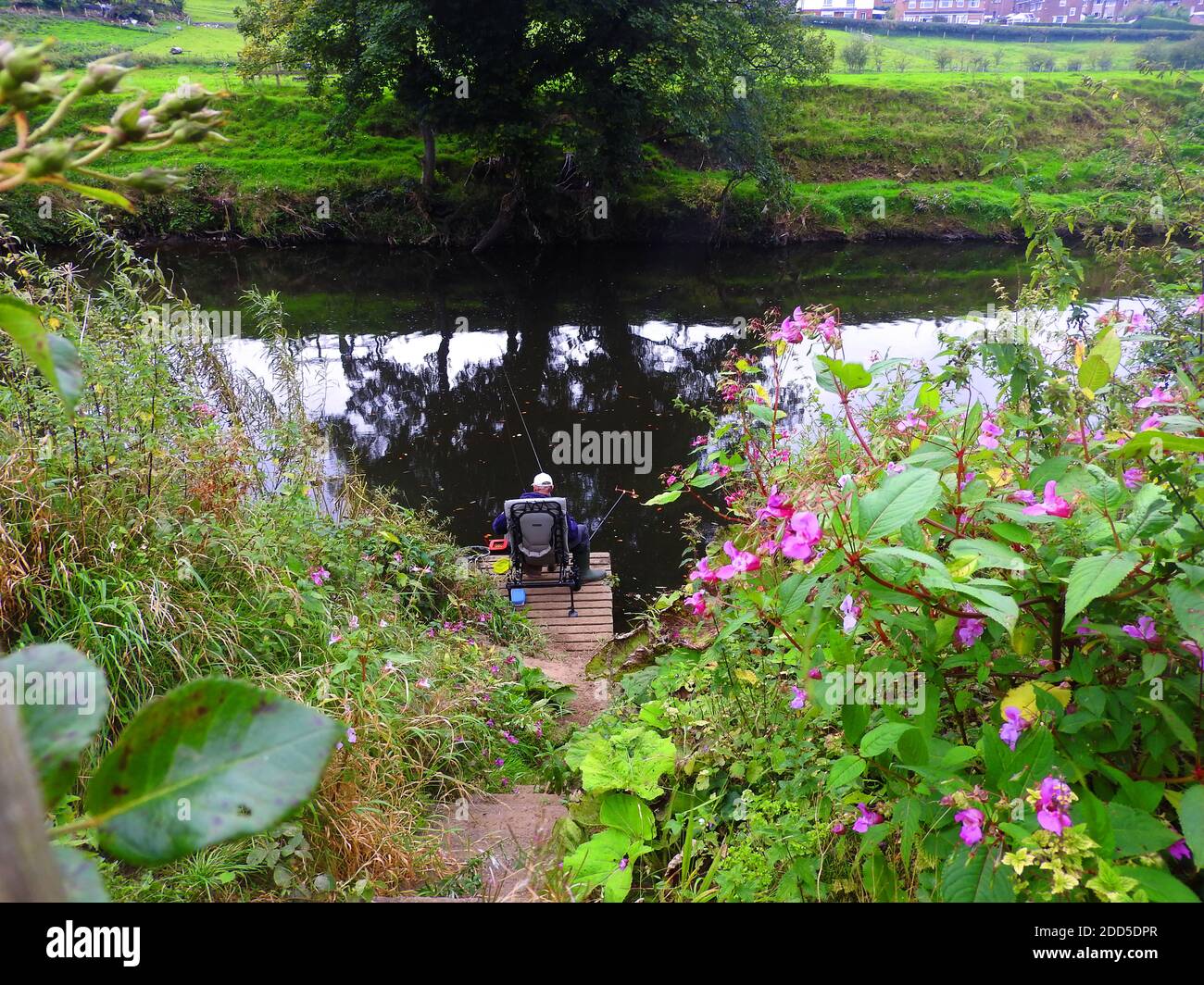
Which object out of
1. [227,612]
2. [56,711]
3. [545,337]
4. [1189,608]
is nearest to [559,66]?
[545,337]

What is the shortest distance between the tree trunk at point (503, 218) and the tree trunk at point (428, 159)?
182cm

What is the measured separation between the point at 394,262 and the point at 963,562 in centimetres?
1961

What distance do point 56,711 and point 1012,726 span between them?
132 centimetres

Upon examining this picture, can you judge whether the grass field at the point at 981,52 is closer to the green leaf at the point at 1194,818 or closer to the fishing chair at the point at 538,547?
the fishing chair at the point at 538,547

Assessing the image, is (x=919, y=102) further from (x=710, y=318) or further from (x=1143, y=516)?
(x=1143, y=516)

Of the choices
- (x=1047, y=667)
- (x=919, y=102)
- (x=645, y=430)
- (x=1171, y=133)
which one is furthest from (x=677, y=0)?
(x=1047, y=667)

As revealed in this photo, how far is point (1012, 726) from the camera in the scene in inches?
50.9

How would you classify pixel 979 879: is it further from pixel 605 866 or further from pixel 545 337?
pixel 545 337

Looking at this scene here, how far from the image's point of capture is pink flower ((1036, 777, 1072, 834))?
1093 millimetres

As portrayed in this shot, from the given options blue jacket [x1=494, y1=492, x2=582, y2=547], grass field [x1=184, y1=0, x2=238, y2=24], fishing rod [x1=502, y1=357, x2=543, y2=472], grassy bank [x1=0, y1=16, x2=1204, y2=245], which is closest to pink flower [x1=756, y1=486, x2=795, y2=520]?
blue jacket [x1=494, y1=492, x2=582, y2=547]

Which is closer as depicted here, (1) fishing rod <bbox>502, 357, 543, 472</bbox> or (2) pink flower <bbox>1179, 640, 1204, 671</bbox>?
(2) pink flower <bbox>1179, 640, 1204, 671</bbox>

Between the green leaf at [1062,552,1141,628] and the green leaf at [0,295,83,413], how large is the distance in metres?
1.11

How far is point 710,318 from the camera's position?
16.0 m

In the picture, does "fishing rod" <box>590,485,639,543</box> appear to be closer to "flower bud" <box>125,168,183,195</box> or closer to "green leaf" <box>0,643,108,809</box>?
"flower bud" <box>125,168,183,195</box>
